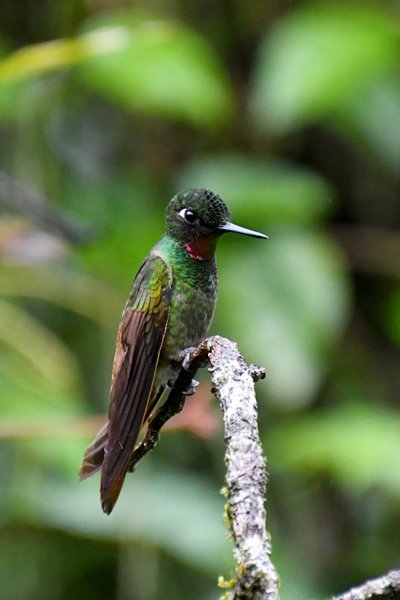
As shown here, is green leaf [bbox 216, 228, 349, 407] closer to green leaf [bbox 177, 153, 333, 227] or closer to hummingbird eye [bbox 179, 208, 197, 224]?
green leaf [bbox 177, 153, 333, 227]

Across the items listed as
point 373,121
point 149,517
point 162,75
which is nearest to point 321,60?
point 373,121

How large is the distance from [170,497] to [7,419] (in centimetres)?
87

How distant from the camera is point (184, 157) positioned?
5656mm

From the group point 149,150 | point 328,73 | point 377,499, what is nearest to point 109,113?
point 149,150

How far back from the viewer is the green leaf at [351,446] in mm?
3760

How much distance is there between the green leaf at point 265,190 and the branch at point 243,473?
269 centimetres

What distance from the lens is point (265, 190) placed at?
4.58 meters

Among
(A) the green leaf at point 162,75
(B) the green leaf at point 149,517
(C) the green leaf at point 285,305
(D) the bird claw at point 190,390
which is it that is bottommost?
(D) the bird claw at point 190,390

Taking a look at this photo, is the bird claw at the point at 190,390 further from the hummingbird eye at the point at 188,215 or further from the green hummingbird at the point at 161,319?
the hummingbird eye at the point at 188,215

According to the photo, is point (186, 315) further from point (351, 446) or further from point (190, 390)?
point (351, 446)

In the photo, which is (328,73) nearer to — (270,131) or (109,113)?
(270,131)

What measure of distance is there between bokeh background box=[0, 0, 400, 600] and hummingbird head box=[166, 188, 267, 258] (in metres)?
0.52

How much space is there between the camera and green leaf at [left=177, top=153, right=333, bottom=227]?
4500mm

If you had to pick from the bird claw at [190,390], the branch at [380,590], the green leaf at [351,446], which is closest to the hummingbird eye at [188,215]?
the bird claw at [190,390]
